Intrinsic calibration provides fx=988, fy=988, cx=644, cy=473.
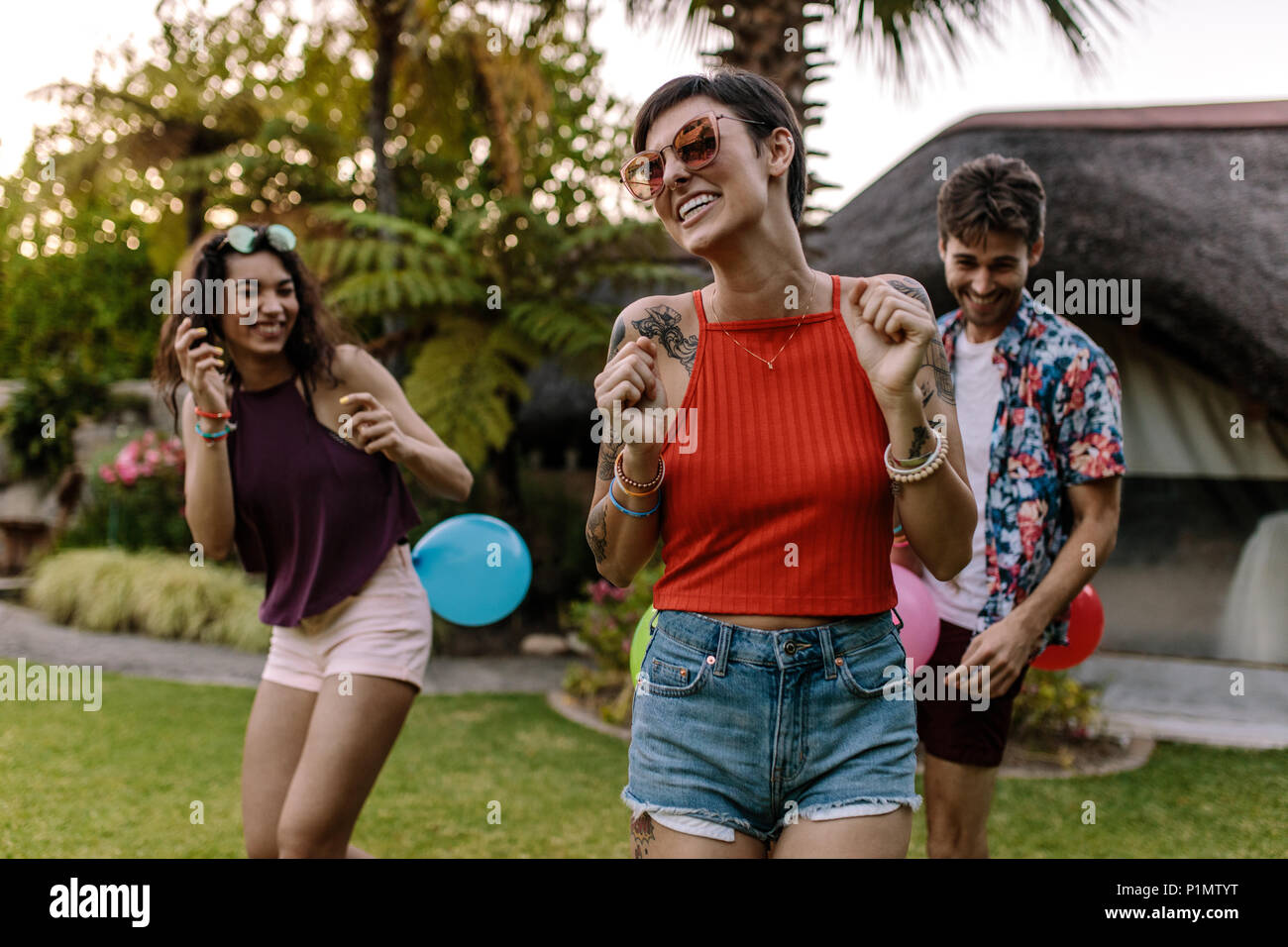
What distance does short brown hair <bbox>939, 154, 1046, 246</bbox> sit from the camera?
8.59 feet

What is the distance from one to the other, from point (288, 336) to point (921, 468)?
6.99 ft

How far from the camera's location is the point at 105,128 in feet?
40.2

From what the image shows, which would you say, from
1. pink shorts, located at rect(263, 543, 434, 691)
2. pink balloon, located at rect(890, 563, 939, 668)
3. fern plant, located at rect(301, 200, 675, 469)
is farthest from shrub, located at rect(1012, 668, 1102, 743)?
pink shorts, located at rect(263, 543, 434, 691)

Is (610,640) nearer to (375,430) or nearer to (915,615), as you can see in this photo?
(375,430)

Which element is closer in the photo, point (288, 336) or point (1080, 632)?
point (288, 336)

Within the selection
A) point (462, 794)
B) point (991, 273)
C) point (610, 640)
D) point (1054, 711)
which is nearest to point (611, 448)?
point (991, 273)

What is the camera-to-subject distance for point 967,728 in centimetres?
263

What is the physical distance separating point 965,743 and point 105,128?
43.3ft

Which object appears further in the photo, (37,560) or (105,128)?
(105,128)

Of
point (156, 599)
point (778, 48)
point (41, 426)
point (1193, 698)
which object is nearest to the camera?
point (778, 48)

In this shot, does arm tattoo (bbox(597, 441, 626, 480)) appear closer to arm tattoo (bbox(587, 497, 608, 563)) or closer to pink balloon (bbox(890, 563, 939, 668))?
arm tattoo (bbox(587, 497, 608, 563))

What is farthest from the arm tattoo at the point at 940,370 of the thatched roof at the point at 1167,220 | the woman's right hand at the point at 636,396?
the thatched roof at the point at 1167,220

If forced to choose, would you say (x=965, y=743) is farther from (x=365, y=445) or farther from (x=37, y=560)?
(x=37, y=560)
